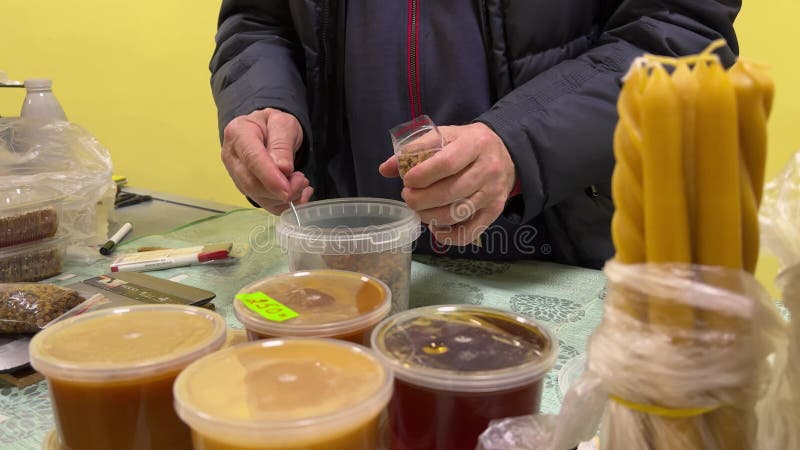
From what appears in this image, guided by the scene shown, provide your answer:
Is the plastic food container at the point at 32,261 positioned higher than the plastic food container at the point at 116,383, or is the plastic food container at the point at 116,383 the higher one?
the plastic food container at the point at 116,383

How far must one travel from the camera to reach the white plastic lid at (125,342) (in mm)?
531

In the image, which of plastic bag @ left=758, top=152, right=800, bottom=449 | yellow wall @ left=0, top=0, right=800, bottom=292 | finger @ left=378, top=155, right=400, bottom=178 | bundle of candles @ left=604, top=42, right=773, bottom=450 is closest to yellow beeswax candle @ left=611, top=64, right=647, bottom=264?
bundle of candles @ left=604, top=42, right=773, bottom=450

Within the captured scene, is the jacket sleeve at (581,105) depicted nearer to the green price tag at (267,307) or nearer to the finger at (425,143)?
the finger at (425,143)

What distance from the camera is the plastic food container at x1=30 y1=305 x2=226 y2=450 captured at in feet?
1.74

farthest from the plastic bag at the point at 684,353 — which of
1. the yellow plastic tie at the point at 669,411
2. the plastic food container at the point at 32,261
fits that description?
the plastic food container at the point at 32,261

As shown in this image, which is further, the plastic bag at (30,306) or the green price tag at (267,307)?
the plastic bag at (30,306)

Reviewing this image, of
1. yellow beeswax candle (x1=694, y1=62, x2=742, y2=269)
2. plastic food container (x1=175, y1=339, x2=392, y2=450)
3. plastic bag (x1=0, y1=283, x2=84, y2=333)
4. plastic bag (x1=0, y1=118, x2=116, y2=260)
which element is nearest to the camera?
yellow beeswax candle (x1=694, y1=62, x2=742, y2=269)

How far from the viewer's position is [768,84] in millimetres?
361

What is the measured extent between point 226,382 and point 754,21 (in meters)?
1.88

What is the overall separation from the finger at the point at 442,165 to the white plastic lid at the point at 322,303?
199mm

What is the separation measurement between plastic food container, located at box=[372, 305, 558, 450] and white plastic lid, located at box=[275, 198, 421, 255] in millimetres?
288

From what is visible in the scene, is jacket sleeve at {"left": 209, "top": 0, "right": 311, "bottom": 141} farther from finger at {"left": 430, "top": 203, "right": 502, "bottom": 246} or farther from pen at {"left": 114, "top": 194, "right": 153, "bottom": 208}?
pen at {"left": 114, "top": 194, "right": 153, "bottom": 208}

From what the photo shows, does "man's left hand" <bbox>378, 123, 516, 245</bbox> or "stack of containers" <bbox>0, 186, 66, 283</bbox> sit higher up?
"man's left hand" <bbox>378, 123, 516, 245</bbox>

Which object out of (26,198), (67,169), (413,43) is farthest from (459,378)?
(67,169)
